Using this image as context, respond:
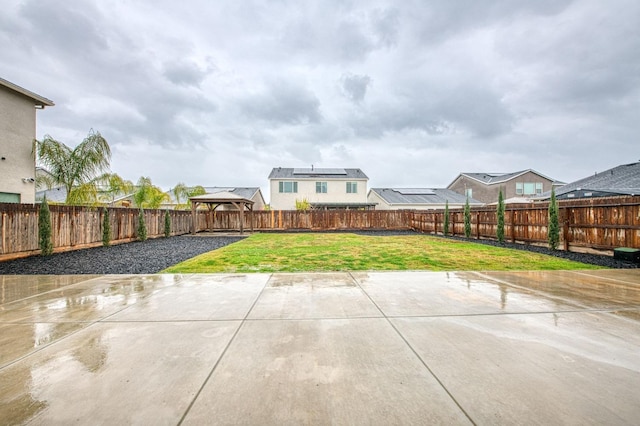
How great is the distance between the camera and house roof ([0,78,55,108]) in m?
9.77

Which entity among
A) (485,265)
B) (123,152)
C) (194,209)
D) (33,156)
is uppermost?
(123,152)

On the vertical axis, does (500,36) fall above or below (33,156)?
above

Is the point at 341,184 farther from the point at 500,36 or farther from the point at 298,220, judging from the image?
the point at 500,36

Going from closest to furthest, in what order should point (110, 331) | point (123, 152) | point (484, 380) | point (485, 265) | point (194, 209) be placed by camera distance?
point (484, 380)
point (110, 331)
point (485, 265)
point (194, 209)
point (123, 152)

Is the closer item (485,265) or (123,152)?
(485,265)

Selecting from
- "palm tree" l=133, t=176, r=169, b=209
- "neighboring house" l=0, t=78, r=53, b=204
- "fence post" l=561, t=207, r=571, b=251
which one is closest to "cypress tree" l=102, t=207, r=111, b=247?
"neighboring house" l=0, t=78, r=53, b=204

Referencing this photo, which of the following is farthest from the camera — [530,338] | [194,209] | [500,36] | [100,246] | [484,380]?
[194,209]

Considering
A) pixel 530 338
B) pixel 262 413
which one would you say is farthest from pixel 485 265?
pixel 262 413

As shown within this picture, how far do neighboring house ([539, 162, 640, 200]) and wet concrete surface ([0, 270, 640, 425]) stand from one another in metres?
13.0

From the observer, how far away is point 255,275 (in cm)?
524

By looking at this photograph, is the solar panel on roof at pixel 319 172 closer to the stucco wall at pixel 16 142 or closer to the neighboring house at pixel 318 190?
the neighboring house at pixel 318 190

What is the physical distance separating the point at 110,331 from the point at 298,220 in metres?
18.5

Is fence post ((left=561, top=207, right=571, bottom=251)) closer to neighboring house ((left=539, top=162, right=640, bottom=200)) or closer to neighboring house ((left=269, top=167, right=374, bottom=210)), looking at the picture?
neighboring house ((left=539, top=162, right=640, bottom=200))

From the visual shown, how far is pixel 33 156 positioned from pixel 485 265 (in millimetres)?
17130
